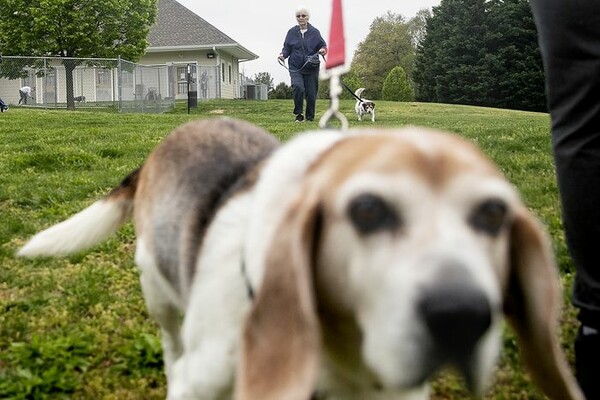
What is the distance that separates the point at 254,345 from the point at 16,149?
866cm

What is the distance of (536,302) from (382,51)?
65.3 meters

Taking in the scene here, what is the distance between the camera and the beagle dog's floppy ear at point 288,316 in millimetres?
1653

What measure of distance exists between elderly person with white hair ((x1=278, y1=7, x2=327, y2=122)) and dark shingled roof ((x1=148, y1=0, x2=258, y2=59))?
26227 millimetres

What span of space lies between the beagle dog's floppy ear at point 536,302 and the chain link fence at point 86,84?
79.1 feet

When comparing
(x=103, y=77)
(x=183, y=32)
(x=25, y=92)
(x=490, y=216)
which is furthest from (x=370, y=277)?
(x=183, y=32)

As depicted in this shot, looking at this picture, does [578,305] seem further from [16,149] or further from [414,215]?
[16,149]

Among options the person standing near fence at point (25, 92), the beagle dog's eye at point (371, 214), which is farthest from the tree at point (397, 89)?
the beagle dog's eye at point (371, 214)

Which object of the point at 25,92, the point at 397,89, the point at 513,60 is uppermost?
the point at 513,60

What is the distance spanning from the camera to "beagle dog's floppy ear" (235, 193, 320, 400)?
5.42 feet

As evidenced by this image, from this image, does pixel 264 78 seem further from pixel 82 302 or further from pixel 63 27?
pixel 82 302

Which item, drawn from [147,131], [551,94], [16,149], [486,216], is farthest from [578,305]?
[147,131]

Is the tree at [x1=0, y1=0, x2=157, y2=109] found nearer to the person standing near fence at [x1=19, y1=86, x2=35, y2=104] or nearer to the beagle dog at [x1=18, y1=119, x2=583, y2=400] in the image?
the person standing near fence at [x1=19, y1=86, x2=35, y2=104]

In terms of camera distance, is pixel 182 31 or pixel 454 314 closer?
pixel 454 314

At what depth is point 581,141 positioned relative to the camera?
293 centimetres
